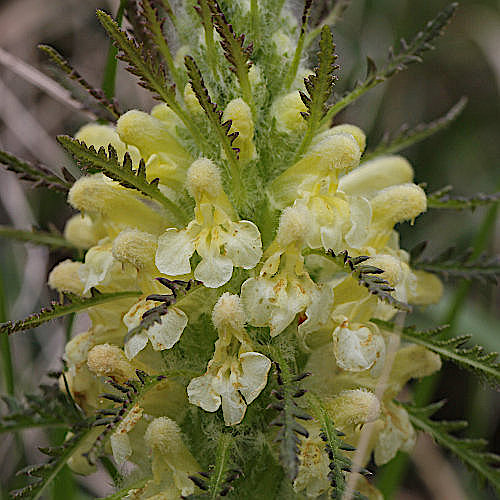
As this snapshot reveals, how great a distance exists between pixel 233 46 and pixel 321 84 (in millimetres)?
222

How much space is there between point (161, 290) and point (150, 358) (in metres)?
0.22

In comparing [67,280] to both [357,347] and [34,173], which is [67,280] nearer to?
[34,173]

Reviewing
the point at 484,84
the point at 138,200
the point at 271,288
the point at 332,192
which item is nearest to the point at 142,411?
the point at 271,288

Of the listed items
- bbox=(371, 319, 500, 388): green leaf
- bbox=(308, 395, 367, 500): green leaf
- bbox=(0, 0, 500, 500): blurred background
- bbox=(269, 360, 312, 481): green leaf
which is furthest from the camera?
bbox=(0, 0, 500, 500): blurred background

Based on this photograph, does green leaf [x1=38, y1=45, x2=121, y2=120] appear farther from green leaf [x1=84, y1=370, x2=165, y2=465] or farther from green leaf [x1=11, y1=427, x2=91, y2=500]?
green leaf [x1=11, y1=427, x2=91, y2=500]

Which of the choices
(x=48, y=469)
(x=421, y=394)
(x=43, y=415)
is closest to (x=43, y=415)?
(x=43, y=415)

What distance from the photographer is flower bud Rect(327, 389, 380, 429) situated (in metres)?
1.68

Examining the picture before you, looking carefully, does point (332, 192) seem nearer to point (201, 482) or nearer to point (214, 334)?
point (214, 334)

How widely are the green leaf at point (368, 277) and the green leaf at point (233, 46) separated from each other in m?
0.47

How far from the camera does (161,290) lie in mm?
1711

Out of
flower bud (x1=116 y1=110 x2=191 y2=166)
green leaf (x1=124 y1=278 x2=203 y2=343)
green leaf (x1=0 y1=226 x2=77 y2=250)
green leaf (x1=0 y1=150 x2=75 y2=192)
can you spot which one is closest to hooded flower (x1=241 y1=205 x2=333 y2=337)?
green leaf (x1=124 y1=278 x2=203 y2=343)

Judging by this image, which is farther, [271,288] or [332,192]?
[332,192]

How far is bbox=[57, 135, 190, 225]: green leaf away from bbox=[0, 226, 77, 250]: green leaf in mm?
508

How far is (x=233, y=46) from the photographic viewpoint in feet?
5.17
